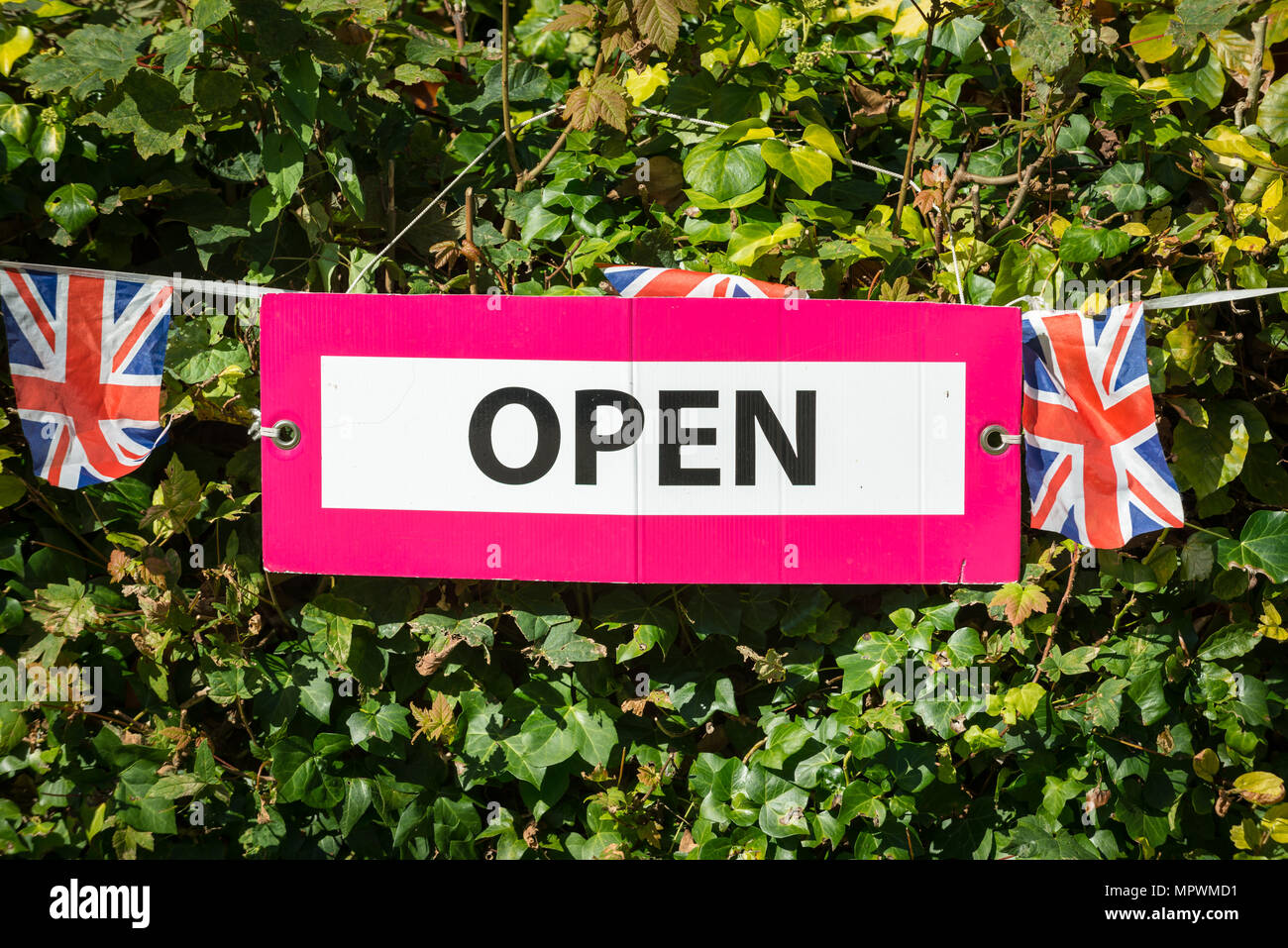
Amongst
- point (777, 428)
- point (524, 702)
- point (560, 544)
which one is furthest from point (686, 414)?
point (524, 702)

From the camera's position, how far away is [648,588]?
6.39 ft

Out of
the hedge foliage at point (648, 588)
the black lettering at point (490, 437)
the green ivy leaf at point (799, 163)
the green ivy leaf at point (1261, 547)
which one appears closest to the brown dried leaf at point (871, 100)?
the hedge foliage at point (648, 588)

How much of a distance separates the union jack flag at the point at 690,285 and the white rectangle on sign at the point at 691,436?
0.59ft

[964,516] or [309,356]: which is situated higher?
[309,356]

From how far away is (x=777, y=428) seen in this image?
174cm

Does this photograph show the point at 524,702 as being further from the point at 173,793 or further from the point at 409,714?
the point at 173,793

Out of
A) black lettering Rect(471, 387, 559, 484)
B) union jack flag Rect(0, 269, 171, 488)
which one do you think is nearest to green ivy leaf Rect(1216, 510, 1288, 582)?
black lettering Rect(471, 387, 559, 484)

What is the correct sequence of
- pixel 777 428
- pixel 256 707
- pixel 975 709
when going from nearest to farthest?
pixel 777 428
pixel 975 709
pixel 256 707

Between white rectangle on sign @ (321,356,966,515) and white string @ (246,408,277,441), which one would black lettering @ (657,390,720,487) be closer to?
white rectangle on sign @ (321,356,966,515)

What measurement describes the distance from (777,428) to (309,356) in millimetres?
921

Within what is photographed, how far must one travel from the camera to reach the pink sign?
5.70ft

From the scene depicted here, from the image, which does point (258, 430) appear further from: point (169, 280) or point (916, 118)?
point (916, 118)

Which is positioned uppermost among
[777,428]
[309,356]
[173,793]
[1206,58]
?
[1206,58]

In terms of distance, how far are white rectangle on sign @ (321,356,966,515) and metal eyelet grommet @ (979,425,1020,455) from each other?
1.6 inches
